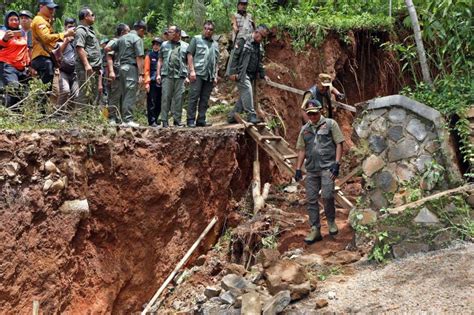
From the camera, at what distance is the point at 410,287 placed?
5.99m

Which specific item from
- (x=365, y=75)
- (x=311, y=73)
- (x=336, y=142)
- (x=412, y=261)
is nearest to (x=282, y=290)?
(x=412, y=261)

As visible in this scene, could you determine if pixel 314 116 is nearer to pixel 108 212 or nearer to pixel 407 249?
pixel 407 249

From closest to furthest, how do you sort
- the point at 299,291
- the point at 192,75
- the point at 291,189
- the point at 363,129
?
the point at 299,291
the point at 363,129
the point at 192,75
the point at 291,189

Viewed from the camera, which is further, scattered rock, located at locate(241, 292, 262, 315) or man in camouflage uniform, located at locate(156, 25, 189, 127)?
man in camouflage uniform, located at locate(156, 25, 189, 127)

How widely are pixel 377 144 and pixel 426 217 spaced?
1.26 meters

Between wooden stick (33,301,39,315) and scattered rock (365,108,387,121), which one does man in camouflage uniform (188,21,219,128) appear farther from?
wooden stick (33,301,39,315)

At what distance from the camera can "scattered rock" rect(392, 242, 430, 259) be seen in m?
6.69

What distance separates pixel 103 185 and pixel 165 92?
6.84ft

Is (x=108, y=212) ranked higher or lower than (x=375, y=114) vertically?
lower

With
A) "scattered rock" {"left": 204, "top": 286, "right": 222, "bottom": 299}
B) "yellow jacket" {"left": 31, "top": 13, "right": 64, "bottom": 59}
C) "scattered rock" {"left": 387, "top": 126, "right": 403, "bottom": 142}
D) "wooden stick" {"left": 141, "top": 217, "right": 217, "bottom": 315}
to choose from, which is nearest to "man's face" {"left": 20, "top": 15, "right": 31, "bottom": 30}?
"yellow jacket" {"left": 31, "top": 13, "right": 64, "bottom": 59}

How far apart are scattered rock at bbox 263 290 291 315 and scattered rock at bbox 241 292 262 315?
0.24 ft

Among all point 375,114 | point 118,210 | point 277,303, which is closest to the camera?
point 277,303

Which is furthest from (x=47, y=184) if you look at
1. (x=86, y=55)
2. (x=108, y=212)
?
(x=86, y=55)

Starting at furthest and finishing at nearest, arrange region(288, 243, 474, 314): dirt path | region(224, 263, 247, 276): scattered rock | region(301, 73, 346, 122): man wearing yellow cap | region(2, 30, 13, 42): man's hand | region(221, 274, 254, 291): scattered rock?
region(301, 73, 346, 122): man wearing yellow cap < region(2, 30, 13, 42): man's hand < region(224, 263, 247, 276): scattered rock < region(221, 274, 254, 291): scattered rock < region(288, 243, 474, 314): dirt path
